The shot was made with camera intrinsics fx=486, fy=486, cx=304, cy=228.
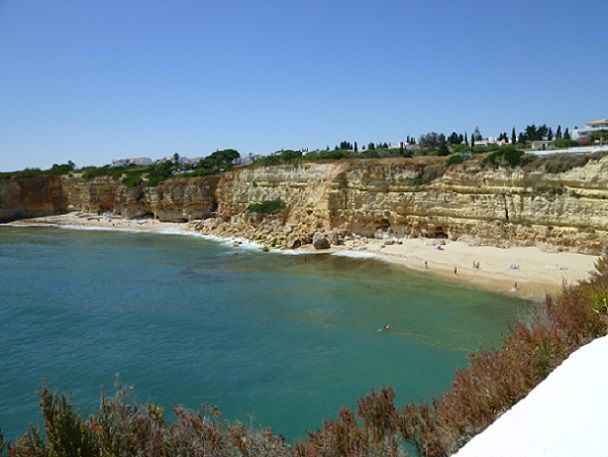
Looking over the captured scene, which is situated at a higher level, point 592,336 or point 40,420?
point 592,336

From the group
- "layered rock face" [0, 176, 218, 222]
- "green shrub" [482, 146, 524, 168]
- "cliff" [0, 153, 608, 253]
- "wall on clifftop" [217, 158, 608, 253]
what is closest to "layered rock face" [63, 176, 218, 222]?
"layered rock face" [0, 176, 218, 222]

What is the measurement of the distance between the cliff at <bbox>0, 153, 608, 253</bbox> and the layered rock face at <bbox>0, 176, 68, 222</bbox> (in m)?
0.68

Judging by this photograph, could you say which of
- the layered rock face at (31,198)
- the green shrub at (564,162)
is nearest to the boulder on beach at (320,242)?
the green shrub at (564,162)

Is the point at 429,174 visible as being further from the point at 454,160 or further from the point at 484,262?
the point at 484,262

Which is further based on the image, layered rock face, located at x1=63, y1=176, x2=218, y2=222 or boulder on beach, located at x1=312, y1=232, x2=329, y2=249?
layered rock face, located at x1=63, y1=176, x2=218, y2=222

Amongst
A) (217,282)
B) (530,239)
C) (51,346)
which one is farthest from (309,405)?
(530,239)

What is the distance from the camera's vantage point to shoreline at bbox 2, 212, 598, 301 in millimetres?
24609

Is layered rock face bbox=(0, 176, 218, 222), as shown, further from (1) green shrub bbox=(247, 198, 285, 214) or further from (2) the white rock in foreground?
(2) the white rock in foreground

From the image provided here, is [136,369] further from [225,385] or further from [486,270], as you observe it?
[486,270]

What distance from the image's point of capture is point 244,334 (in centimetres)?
1922

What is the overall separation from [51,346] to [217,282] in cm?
1131

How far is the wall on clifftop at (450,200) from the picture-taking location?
2772 cm

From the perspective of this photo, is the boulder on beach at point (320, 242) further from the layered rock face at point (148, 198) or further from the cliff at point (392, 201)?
the layered rock face at point (148, 198)

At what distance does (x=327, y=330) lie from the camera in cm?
1952
